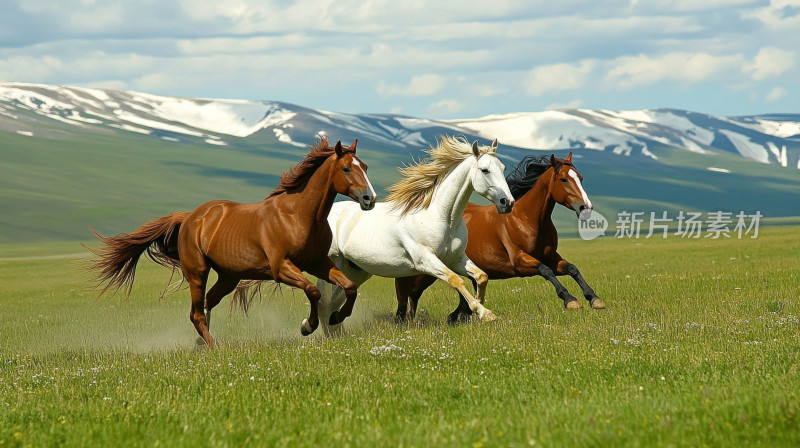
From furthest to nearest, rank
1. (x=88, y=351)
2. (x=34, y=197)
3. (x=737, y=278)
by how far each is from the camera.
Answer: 1. (x=34, y=197)
2. (x=737, y=278)
3. (x=88, y=351)

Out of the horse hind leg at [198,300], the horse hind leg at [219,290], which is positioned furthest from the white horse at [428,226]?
the horse hind leg at [198,300]

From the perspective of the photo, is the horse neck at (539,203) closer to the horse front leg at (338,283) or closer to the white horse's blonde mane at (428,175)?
the white horse's blonde mane at (428,175)

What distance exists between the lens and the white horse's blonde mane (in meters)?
13.7

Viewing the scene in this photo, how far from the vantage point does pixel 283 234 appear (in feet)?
41.0

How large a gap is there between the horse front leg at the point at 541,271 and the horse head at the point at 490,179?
1.86 m

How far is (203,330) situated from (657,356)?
7.15 meters

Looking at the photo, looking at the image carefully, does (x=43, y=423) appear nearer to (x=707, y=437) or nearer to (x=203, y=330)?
(x=707, y=437)

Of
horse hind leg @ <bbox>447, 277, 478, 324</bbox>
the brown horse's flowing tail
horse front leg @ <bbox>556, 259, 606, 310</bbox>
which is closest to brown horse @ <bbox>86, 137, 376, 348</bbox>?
the brown horse's flowing tail

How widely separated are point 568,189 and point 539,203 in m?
0.54

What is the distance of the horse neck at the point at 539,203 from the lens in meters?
14.8

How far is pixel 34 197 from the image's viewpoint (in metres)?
175

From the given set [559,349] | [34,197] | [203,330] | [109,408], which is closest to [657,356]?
[559,349]

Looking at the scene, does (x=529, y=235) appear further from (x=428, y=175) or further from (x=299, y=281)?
(x=299, y=281)

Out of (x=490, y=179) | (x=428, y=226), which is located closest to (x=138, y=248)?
(x=428, y=226)
